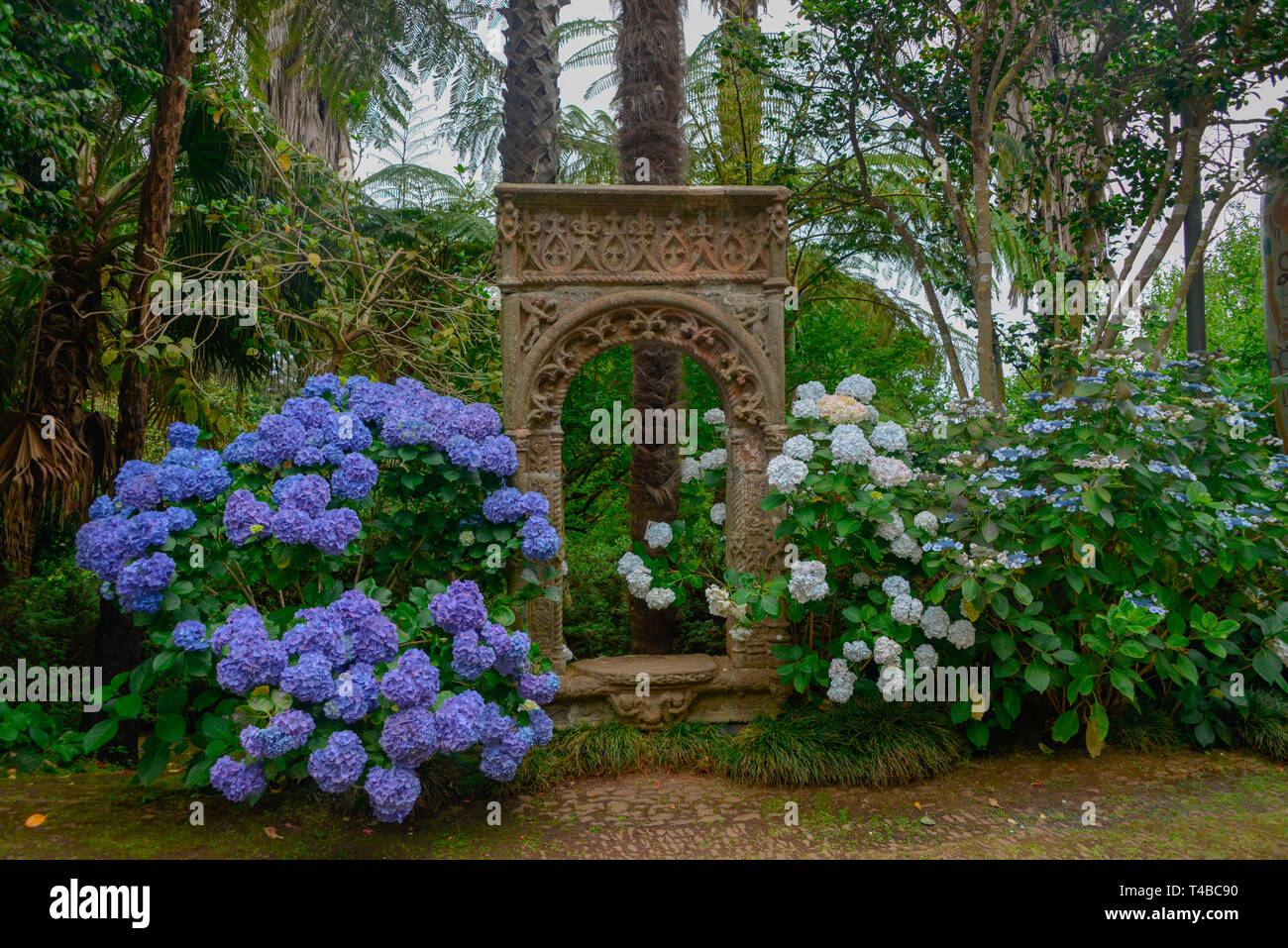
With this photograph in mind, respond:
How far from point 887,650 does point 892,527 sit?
0.63 m

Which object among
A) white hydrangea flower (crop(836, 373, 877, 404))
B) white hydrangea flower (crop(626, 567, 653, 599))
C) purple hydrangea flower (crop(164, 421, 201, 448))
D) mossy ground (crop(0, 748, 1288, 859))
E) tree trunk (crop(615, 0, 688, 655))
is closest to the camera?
mossy ground (crop(0, 748, 1288, 859))

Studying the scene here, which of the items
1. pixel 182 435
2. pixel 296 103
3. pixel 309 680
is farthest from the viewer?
pixel 296 103

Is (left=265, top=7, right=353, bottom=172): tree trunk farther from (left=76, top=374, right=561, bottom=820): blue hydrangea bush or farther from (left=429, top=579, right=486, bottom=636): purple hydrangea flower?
(left=429, top=579, right=486, bottom=636): purple hydrangea flower

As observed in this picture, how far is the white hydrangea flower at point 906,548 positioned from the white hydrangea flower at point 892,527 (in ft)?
0.08

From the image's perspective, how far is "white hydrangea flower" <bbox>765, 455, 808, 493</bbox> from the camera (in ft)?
15.1

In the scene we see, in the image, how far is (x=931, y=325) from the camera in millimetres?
12031

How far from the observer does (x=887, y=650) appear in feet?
14.3

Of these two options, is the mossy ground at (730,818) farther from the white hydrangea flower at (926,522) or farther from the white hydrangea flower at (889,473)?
the white hydrangea flower at (889,473)

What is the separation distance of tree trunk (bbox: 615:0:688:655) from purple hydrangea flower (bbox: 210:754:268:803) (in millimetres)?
2839

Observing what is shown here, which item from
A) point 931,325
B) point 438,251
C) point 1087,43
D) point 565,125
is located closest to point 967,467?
point 1087,43

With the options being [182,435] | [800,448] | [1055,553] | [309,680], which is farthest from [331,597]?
[1055,553]

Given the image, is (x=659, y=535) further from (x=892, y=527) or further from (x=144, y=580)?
(x=144, y=580)

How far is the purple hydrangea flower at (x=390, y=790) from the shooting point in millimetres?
3396

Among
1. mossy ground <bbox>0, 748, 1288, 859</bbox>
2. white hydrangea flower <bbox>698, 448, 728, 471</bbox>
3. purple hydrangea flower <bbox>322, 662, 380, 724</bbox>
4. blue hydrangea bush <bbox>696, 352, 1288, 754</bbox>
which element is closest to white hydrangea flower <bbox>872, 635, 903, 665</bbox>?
blue hydrangea bush <bbox>696, 352, 1288, 754</bbox>
